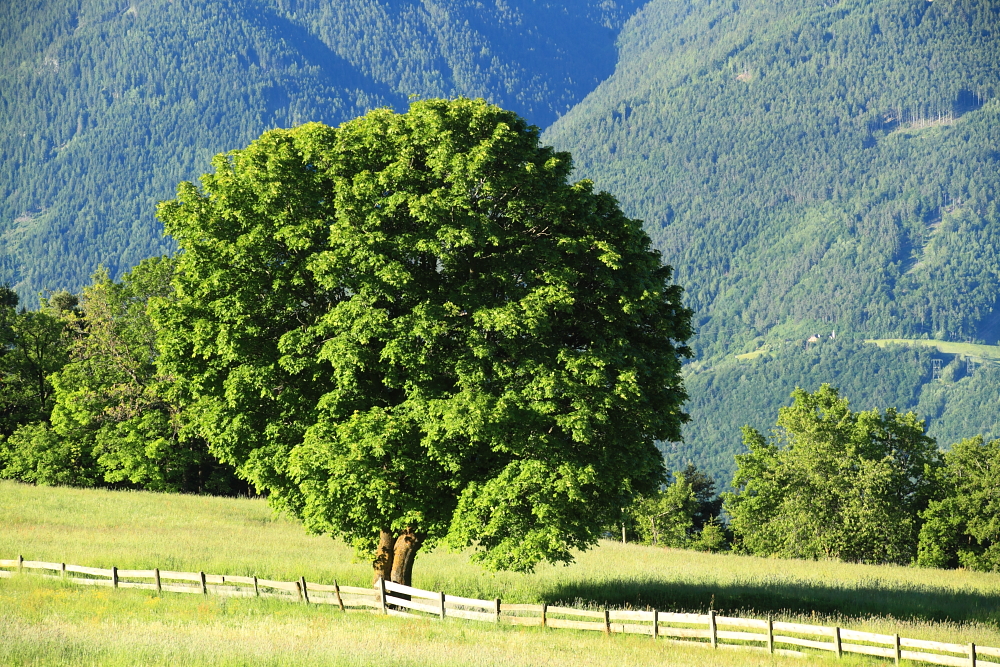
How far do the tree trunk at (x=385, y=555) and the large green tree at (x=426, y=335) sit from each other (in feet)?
0.70

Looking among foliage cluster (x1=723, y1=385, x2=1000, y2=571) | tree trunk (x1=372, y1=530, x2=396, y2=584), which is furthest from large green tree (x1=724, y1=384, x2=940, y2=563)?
tree trunk (x1=372, y1=530, x2=396, y2=584)

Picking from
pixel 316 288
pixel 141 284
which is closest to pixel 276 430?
pixel 316 288

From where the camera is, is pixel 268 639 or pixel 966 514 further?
pixel 966 514

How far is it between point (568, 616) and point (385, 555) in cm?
607

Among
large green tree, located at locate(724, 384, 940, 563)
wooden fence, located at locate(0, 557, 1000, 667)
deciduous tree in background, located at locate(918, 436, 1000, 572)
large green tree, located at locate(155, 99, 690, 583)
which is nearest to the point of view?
wooden fence, located at locate(0, 557, 1000, 667)

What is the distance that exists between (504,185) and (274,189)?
22.2ft

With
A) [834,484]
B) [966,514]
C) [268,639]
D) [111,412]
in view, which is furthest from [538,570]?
[966,514]

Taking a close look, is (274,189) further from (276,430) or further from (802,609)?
(802,609)

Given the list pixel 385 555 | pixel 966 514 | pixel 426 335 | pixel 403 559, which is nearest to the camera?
pixel 426 335

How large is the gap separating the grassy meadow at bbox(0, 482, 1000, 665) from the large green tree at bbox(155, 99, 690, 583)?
3515 mm

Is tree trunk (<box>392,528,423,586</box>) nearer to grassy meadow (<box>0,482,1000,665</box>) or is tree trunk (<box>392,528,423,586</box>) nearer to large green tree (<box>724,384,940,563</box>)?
grassy meadow (<box>0,482,1000,665</box>)

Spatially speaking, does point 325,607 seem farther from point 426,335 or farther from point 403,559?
point 426,335

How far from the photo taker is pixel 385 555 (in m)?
32.8

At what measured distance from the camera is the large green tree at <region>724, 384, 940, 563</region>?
260ft
